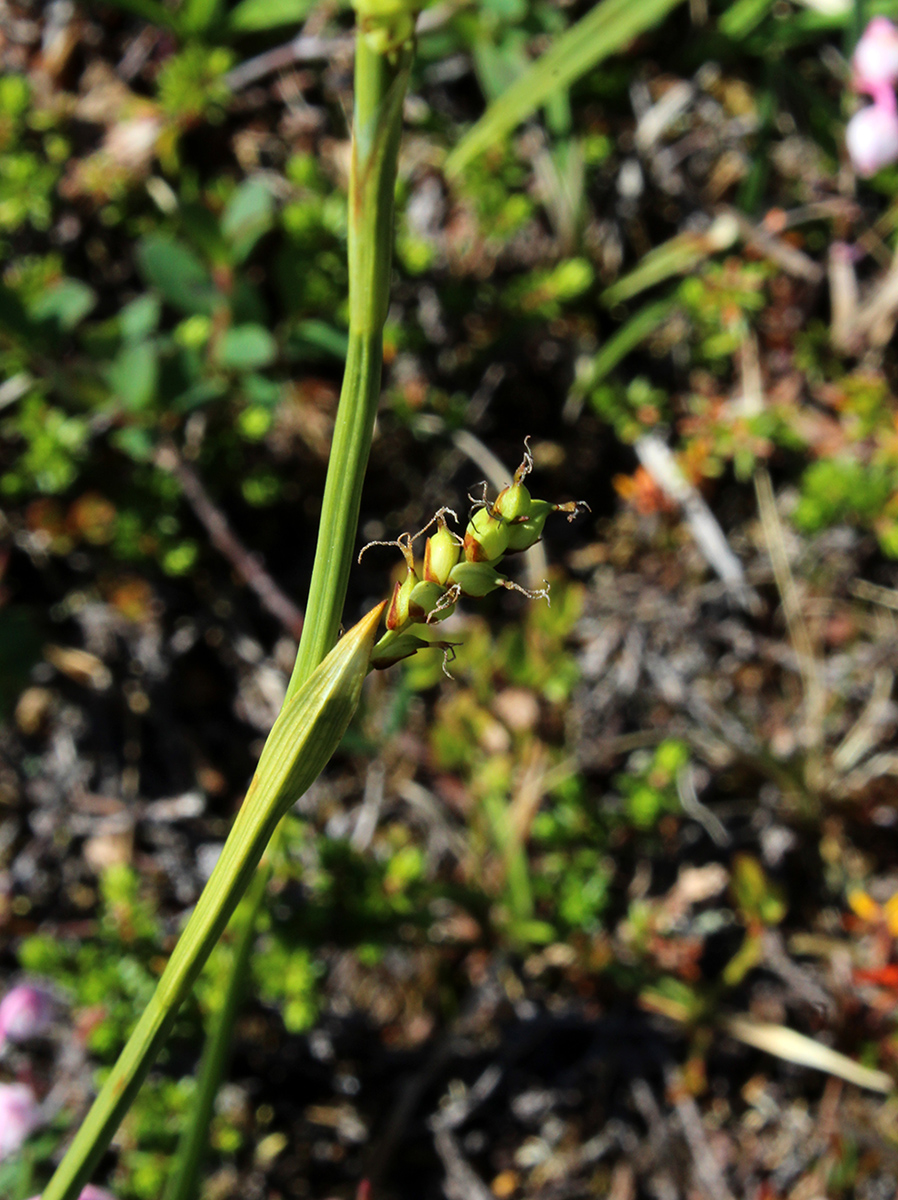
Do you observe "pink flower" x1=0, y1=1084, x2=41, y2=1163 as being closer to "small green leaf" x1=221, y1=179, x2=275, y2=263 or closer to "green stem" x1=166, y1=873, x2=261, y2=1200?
"green stem" x1=166, y1=873, x2=261, y2=1200

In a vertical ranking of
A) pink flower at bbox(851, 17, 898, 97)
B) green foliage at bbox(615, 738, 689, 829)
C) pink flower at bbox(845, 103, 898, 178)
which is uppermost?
pink flower at bbox(851, 17, 898, 97)

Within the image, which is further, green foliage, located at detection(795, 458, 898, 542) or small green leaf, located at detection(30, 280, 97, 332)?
green foliage, located at detection(795, 458, 898, 542)

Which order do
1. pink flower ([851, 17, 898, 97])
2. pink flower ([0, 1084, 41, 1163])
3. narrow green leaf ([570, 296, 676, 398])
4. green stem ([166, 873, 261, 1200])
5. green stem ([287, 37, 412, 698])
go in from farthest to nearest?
narrow green leaf ([570, 296, 676, 398])
pink flower ([851, 17, 898, 97])
pink flower ([0, 1084, 41, 1163])
green stem ([166, 873, 261, 1200])
green stem ([287, 37, 412, 698])

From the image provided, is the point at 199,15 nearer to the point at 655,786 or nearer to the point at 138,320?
the point at 138,320

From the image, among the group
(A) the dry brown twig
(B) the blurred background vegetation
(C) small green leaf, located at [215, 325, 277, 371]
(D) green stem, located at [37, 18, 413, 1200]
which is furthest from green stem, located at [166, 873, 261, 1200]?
(C) small green leaf, located at [215, 325, 277, 371]

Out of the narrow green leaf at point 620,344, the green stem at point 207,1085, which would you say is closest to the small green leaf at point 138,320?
the narrow green leaf at point 620,344

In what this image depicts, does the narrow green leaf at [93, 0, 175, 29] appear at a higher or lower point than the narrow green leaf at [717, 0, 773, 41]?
higher
